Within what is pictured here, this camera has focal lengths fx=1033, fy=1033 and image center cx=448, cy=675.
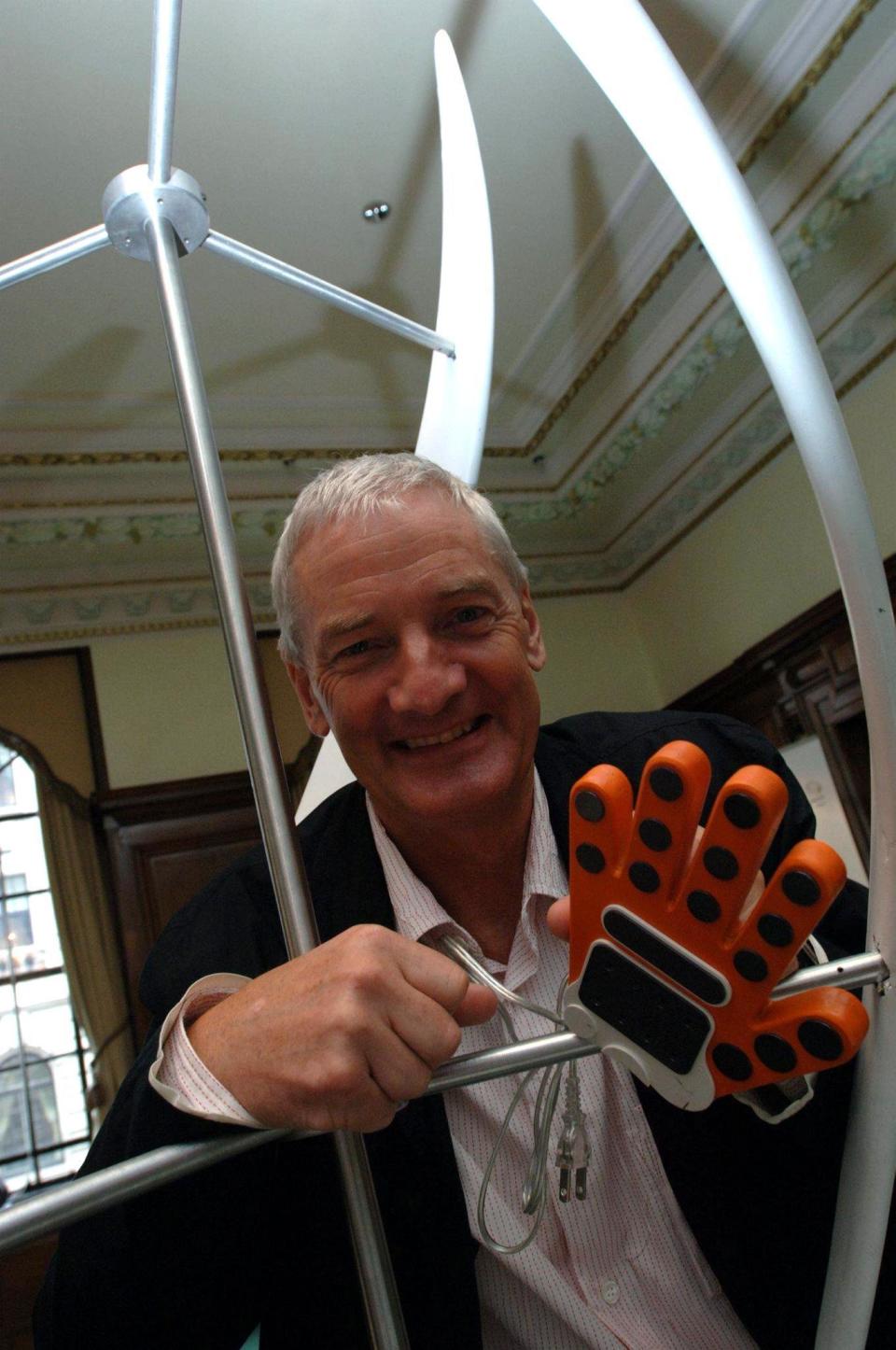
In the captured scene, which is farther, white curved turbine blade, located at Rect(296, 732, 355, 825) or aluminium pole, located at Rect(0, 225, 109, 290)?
white curved turbine blade, located at Rect(296, 732, 355, 825)

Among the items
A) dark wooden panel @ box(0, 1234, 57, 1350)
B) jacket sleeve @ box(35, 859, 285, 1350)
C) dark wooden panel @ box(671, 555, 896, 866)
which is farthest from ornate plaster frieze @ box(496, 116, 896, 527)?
dark wooden panel @ box(0, 1234, 57, 1350)

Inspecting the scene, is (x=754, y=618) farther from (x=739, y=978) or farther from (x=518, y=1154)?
(x=739, y=978)

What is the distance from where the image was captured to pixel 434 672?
0.89 meters

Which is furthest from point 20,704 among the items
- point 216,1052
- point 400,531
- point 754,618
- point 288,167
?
point 216,1052

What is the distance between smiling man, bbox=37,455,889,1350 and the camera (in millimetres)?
Result: 737

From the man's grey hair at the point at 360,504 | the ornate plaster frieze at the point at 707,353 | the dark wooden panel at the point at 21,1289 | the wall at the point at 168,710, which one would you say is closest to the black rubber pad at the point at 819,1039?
Result: the man's grey hair at the point at 360,504

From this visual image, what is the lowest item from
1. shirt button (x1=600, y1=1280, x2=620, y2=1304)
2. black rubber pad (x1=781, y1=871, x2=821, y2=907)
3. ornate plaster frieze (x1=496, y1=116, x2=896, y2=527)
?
shirt button (x1=600, y1=1280, x2=620, y2=1304)

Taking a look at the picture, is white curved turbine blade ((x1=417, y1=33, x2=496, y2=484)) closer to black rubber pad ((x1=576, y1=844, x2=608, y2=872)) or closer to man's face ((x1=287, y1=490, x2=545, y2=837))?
man's face ((x1=287, y1=490, x2=545, y2=837))

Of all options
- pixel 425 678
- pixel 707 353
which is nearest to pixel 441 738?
pixel 425 678

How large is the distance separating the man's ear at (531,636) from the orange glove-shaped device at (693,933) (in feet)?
1.91

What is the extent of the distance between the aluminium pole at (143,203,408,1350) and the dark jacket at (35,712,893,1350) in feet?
0.45

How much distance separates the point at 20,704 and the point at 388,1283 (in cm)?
414

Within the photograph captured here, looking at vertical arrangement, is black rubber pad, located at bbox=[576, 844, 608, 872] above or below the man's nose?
below

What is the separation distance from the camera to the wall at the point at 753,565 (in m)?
3.80
